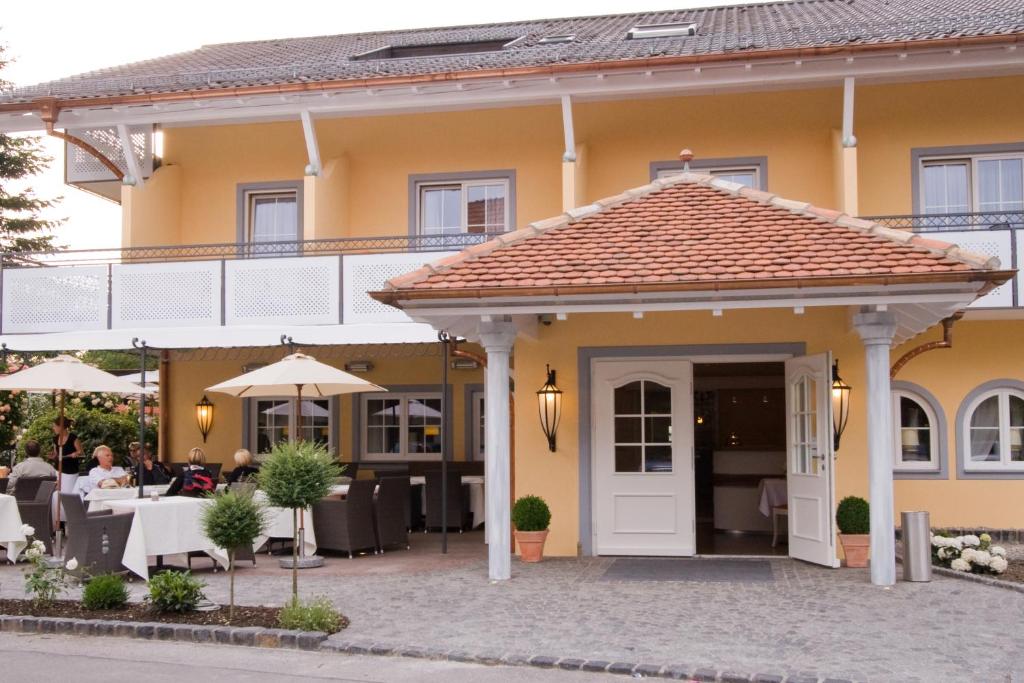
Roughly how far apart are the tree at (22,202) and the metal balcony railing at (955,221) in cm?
2546

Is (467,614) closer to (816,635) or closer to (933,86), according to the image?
(816,635)

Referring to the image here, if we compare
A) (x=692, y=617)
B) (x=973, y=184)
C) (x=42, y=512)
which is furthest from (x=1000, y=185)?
(x=42, y=512)

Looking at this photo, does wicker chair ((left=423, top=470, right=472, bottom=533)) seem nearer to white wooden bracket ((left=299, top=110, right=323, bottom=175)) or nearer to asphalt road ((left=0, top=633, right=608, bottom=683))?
white wooden bracket ((left=299, top=110, right=323, bottom=175))

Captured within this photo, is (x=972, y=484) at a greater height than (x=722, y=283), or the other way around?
(x=722, y=283)

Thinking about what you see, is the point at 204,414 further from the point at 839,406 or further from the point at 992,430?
the point at 992,430

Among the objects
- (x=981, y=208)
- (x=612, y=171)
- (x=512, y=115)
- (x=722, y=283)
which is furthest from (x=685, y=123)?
(x=722, y=283)

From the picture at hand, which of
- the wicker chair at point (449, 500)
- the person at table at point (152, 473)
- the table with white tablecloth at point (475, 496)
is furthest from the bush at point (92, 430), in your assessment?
the wicker chair at point (449, 500)

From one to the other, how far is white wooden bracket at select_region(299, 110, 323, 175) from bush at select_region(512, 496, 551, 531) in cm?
641

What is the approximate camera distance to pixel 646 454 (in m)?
12.7

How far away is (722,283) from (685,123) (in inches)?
265

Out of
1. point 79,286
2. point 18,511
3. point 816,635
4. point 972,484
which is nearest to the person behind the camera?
point 816,635

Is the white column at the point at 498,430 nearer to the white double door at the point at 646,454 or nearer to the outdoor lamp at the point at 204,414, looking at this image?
the white double door at the point at 646,454

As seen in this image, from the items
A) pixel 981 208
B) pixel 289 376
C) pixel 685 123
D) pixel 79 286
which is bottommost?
pixel 289 376

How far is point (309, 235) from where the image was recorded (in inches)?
625
